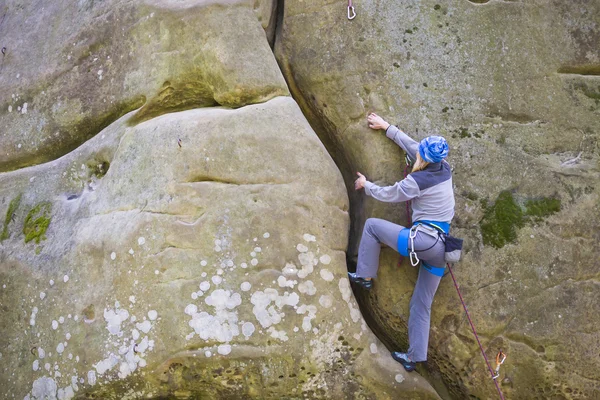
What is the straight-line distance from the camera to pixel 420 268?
16.9 ft

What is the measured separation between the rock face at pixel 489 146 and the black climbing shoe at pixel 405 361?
0.27 m

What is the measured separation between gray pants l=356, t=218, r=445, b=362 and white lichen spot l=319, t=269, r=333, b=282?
30cm

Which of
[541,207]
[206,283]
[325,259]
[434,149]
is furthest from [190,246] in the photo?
[541,207]

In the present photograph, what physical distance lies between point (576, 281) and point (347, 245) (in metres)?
1.86

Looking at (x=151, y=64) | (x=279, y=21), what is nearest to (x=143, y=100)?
(x=151, y=64)

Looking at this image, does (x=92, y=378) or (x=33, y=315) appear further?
(x=33, y=315)

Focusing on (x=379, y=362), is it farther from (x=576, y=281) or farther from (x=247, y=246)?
(x=576, y=281)

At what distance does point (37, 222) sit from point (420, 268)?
341 centimetres

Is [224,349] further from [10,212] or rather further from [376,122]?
[10,212]

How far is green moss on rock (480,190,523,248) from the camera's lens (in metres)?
5.21

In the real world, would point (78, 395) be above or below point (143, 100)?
below

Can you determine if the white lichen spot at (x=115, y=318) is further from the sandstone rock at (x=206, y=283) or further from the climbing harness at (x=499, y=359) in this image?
the climbing harness at (x=499, y=359)

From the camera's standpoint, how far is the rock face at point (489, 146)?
16.7 feet

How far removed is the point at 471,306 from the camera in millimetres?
5156
